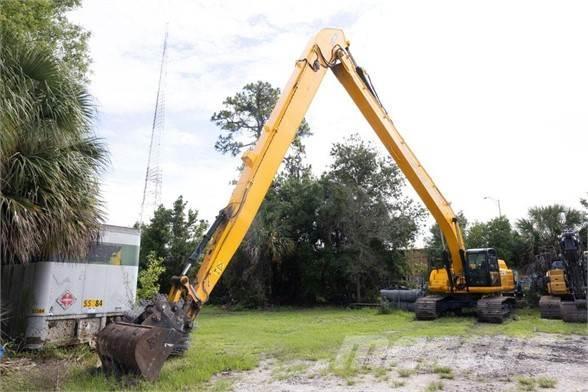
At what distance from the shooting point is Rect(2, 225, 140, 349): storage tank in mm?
7602

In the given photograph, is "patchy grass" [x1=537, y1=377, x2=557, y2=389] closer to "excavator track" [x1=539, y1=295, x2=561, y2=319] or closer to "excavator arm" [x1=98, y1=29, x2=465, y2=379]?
"excavator arm" [x1=98, y1=29, x2=465, y2=379]

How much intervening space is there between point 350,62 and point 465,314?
979 centimetres

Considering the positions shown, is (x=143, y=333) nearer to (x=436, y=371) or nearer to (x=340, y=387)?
(x=340, y=387)

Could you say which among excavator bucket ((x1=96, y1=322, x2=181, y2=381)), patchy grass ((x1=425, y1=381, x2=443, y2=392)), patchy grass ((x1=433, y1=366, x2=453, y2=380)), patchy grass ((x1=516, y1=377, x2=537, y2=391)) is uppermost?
excavator bucket ((x1=96, y1=322, x2=181, y2=381))

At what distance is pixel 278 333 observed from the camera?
1183cm

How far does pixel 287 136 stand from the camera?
7.89 meters

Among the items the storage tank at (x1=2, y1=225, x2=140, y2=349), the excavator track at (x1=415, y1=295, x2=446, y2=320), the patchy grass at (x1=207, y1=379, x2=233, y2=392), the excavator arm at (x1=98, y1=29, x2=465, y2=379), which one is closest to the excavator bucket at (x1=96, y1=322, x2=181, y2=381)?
the excavator arm at (x1=98, y1=29, x2=465, y2=379)

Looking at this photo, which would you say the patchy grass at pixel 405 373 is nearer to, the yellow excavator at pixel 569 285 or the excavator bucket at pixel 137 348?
the excavator bucket at pixel 137 348

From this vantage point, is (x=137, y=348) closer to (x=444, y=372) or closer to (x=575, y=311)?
(x=444, y=372)

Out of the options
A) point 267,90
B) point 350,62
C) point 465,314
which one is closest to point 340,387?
point 350,62

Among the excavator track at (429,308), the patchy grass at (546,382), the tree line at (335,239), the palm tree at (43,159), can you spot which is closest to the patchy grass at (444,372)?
the patchy grass at (546,382)

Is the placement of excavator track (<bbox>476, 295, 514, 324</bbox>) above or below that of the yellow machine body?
below

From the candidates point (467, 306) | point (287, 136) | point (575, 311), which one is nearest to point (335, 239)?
point (467, 306)

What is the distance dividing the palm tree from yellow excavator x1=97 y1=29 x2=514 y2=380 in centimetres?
154
